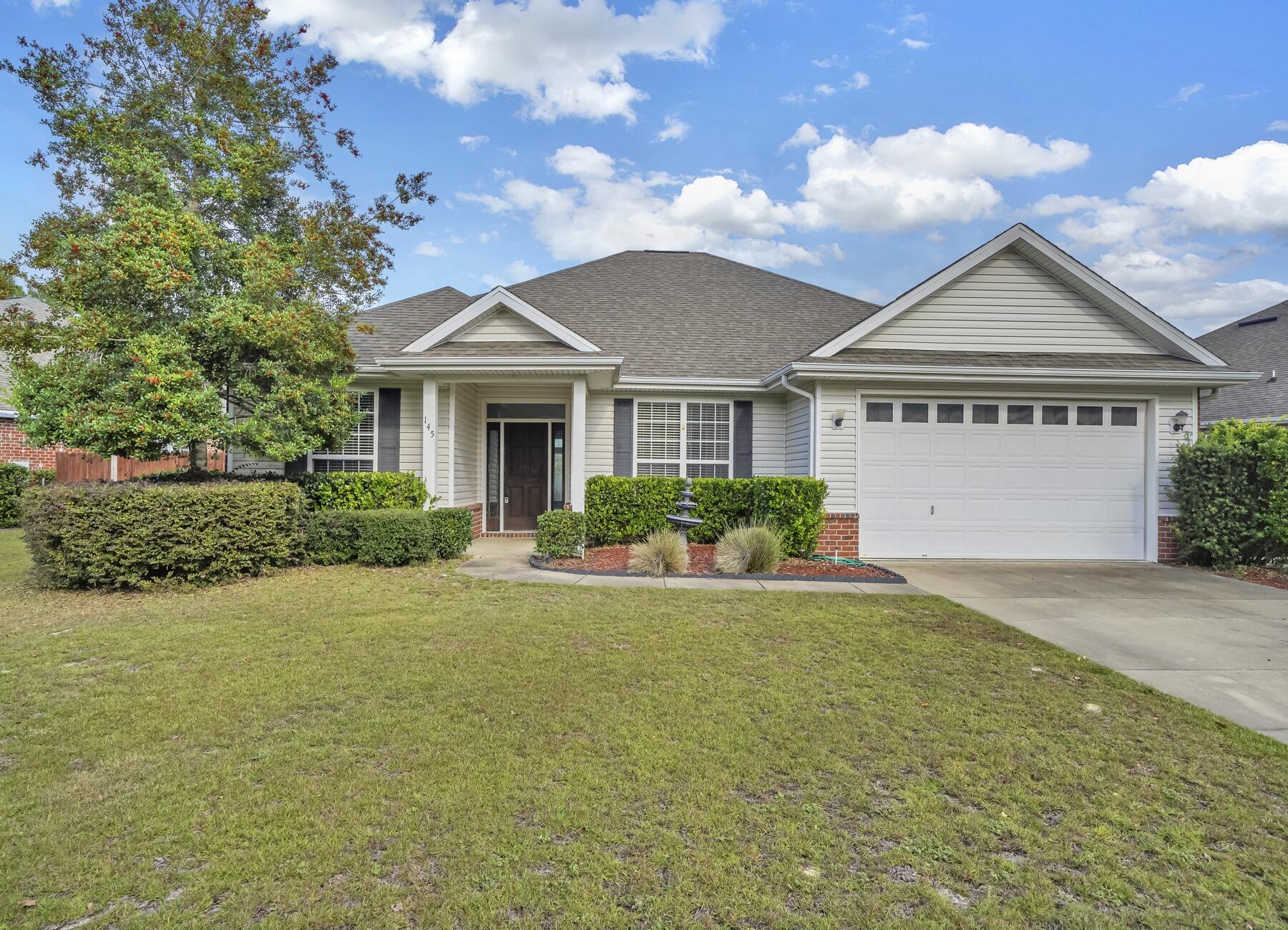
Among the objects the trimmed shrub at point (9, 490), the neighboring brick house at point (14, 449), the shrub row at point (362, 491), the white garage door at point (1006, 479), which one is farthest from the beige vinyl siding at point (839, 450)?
the neighboring brick house at point (14, 449)

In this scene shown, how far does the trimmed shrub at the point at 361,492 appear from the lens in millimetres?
10133

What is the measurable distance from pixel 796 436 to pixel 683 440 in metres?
2.12

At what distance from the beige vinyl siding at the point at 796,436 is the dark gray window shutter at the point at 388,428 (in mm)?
7379

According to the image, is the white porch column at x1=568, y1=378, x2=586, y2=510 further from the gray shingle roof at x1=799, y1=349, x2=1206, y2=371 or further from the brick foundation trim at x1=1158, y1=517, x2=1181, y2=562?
the brick foundation trim at x1=1158, y1=517, x2=1181, y2=562

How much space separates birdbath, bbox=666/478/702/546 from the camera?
8992mm

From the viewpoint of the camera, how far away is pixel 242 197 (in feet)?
29.0

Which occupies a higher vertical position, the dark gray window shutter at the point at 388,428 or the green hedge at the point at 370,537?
the dark gray window shutter at the point at 388,428

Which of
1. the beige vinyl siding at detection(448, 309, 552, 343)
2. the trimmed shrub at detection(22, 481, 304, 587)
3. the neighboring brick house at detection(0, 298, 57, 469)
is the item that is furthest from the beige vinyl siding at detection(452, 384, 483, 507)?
the neighboring brick house at detection(0, 298, 57, 469)

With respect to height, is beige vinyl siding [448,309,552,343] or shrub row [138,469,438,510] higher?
beige vinyl siding [448,309,552,343]

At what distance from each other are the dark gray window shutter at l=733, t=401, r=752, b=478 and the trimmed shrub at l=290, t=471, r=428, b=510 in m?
5.73

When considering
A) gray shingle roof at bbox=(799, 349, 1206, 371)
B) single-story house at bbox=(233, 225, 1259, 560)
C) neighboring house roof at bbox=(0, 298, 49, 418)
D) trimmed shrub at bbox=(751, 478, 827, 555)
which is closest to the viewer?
trimmed shrub at bbox=(751, 478, 827, 555)

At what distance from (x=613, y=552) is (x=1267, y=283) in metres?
29.9

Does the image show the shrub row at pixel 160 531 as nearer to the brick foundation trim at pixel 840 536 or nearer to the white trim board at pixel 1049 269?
the brick foundation trim at pixel 840 536

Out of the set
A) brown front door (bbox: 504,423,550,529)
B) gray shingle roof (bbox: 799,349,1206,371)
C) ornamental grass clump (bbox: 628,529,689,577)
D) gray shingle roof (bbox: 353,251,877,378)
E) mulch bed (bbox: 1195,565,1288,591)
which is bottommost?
mulch bed (bbox: 1195,565,1288,591)
